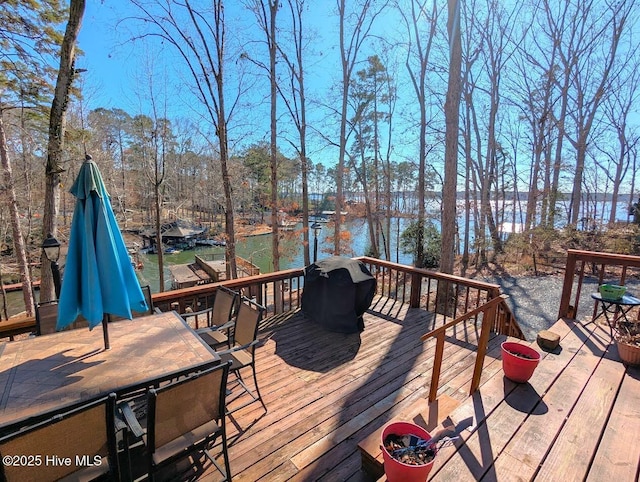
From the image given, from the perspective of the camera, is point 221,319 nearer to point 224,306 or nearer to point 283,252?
point 224,306

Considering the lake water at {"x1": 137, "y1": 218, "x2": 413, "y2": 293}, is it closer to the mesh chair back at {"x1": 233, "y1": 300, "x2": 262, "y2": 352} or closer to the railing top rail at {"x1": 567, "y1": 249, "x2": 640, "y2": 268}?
the railing top rail at {"x1": 567, "y1": 249, "x2": 640, "y2": 268}

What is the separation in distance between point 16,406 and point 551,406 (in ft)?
10.6

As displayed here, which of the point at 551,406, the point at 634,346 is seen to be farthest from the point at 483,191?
the point at 551,406

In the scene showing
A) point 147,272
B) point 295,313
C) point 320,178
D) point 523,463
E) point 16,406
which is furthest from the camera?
point 320,178

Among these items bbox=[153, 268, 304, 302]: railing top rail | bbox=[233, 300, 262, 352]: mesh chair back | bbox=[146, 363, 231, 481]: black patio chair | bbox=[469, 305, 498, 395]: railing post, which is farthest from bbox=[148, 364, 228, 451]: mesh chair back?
bbox=[469, 305, 498, 395]: railing post

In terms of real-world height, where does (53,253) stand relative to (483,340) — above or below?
above

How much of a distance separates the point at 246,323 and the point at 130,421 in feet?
3.64

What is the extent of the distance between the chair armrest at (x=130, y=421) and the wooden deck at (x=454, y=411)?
24.2 inches

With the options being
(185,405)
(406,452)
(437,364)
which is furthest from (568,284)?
(185,405)

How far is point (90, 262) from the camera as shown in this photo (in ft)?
6.09

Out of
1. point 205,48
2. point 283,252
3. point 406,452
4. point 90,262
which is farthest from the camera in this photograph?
point 283,252

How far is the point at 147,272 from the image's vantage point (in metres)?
19.5

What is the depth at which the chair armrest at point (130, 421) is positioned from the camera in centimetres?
149

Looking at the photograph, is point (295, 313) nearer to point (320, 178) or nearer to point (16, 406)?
point (16, 406)
